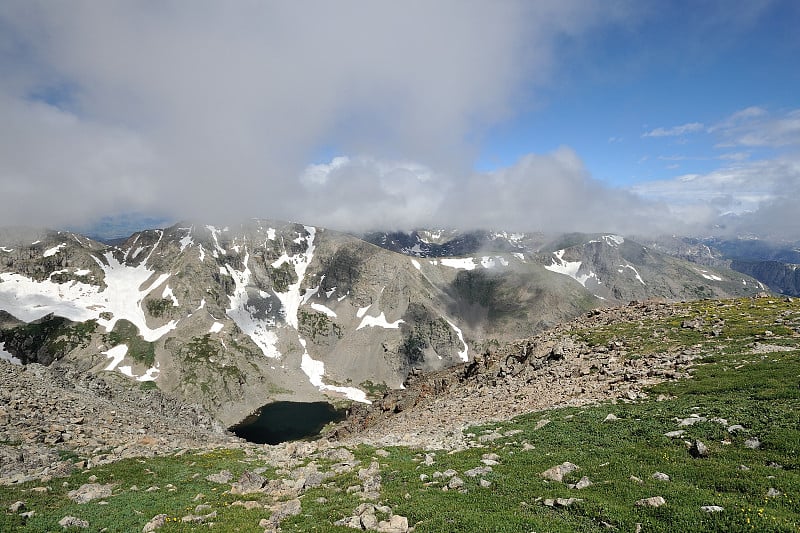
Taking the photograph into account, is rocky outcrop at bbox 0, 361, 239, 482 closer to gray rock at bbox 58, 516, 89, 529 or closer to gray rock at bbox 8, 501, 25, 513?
gray rock at bbox 8, 501, 25, 513

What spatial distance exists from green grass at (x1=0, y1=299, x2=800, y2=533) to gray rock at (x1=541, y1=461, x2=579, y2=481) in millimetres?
477

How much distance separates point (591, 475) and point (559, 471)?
1.52 metres

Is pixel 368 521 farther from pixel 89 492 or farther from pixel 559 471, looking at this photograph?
pixel 89 492

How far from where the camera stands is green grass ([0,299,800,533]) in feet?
47.1

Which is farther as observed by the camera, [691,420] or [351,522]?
[691,420]

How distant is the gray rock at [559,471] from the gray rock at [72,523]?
24.1m

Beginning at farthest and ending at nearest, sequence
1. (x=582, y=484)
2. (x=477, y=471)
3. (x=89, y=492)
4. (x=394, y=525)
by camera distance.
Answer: (x=89, y=492) < (x=477, y=471) < (x=582, y=484) < (x=394, y=525)

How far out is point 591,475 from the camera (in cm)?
1859

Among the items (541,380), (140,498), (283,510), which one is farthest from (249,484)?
(541,380)

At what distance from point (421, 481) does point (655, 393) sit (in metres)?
21.0

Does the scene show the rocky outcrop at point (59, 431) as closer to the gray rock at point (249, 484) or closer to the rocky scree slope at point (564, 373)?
the gray rock at point (249, 484)

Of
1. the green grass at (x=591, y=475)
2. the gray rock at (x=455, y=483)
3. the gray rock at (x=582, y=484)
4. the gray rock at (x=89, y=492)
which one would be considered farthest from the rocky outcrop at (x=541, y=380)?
the gray rock at (x=89, y=492)

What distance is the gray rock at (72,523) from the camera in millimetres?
19991

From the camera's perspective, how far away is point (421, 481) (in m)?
22.0
